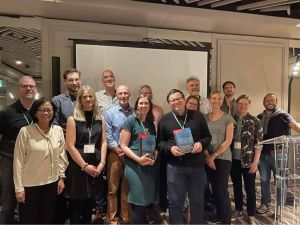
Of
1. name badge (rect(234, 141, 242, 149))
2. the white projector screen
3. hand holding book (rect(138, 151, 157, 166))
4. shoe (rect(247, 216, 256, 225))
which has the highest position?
the white projector screen

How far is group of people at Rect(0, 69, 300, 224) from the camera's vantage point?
2.30 metres

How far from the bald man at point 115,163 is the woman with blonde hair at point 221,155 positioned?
2.86ft

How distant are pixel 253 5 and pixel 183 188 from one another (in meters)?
2.63

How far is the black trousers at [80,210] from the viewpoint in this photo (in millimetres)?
2562

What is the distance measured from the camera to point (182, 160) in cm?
257

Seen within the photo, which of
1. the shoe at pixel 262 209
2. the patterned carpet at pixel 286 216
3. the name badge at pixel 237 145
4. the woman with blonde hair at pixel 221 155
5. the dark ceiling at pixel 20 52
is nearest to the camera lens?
the patterned carpet at pixel 286 216

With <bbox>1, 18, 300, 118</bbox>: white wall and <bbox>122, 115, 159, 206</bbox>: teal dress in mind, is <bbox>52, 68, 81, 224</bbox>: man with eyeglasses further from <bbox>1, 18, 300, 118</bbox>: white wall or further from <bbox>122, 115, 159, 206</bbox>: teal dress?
<bbox>1, 18, 300, 118</bbox>: white wall

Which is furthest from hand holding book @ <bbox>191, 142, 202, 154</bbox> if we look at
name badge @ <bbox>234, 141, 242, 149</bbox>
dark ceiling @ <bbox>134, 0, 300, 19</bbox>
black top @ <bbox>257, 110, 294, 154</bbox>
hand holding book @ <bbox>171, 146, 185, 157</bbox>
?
dark ceiling @ <bbox>134, 0, 300, 19</bbox>

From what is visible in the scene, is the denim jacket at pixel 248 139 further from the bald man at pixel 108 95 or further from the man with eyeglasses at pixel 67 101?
the man with eyeglasses at pixel 67 101

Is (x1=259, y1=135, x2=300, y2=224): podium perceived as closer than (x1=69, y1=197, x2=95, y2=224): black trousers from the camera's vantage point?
Yes

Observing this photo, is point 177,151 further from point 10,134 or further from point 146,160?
point 10,134

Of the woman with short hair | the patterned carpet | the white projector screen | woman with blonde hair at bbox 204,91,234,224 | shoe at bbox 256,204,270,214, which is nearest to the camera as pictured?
the woman with short hair

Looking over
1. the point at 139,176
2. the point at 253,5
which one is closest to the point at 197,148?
the point at 139,176

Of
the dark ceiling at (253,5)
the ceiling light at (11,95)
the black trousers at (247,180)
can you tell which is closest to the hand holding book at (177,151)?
the black trousers at (247,180)
